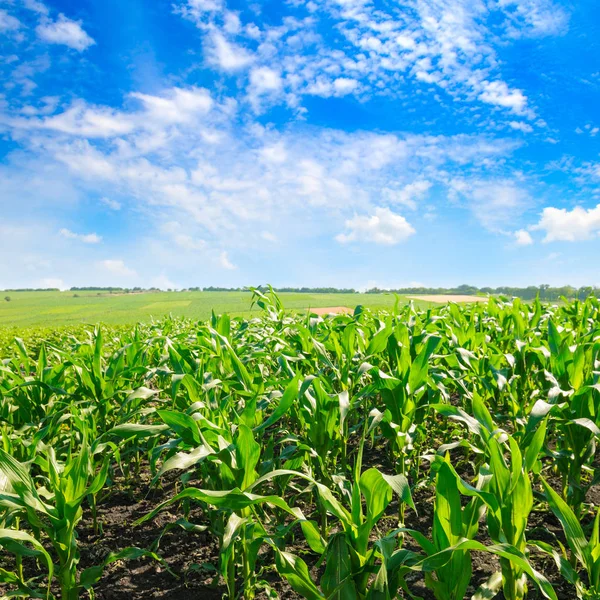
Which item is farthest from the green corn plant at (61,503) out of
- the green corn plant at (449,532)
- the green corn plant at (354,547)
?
the green corn plant at (449,532)

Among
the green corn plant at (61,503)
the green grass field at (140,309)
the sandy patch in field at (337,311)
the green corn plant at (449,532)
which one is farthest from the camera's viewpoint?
the green grass field at (140,309)

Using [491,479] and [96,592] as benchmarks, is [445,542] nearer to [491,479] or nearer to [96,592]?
[491,479]

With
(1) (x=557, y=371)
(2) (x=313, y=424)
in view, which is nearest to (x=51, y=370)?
(2) (x=313, y=424)

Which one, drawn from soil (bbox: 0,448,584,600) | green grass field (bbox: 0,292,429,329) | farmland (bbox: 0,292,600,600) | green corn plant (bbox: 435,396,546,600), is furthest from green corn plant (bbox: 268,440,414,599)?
green grass field (bbox: 0,292,429,329)

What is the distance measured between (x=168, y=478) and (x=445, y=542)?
2686 mm

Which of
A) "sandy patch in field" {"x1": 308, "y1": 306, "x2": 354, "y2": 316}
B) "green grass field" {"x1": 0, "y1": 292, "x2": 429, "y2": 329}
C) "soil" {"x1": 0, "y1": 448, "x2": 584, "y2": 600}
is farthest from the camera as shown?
"green grass field" {"x1": 0, "y1": 292, "x2": 429, "y2": 329}

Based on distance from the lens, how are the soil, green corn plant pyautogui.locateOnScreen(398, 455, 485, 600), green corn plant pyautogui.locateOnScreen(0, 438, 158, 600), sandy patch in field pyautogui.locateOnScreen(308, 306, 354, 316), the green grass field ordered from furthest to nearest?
the green grass field < sandy patch in field pyautogui.locateOnScreen(308, 306, 354, 316) < the soil < green corn plant pyautogui.locateOnScreen(0, 438, 158, 600) < green corn plant pyautogui.locateOnScreen(398, 455, 485, 600)

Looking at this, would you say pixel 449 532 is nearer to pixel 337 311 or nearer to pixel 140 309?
pixel 337 311

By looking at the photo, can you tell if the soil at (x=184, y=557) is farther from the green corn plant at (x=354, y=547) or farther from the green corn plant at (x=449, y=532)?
the green corn plant at (x=449, y=532)

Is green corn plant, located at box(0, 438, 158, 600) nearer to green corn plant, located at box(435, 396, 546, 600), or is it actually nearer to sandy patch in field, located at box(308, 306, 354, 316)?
green corn plant, located at box(435, 396, 546, 600)

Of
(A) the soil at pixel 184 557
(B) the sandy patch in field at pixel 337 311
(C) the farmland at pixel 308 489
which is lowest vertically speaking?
(A) the soil at pixel 184 557

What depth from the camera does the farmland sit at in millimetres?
1514

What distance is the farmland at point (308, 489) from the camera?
4.97 ft

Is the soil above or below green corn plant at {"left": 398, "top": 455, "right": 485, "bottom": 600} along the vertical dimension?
below
